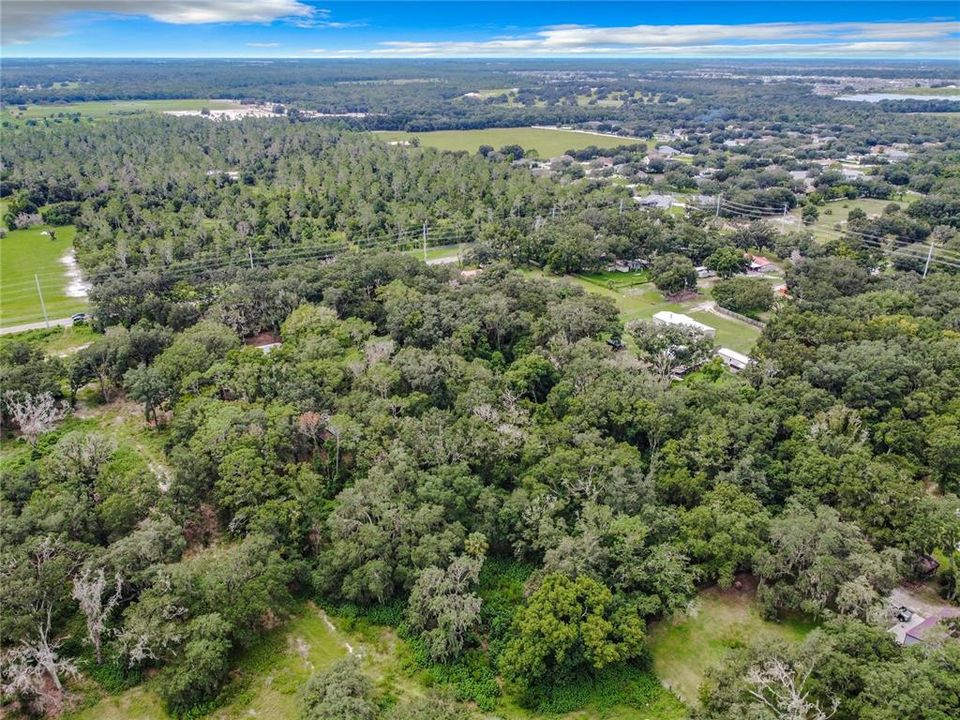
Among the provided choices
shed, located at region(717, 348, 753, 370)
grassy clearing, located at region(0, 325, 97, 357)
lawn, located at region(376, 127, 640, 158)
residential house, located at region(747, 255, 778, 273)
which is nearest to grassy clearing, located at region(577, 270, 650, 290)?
residential house, located at region(747, 255, 778, 273)

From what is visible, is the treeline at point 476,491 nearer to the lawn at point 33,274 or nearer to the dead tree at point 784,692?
the dead tree at point 784,692

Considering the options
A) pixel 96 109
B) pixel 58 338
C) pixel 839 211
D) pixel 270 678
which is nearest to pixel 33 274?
pixel 58 338

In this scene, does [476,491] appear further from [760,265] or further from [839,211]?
[839,211]

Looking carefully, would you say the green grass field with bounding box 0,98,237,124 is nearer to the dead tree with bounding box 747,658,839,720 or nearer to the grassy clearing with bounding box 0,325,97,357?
the grassy clearing with bounding box 0,325,97,357

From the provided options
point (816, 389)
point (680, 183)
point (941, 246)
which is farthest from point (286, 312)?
point (680, 183)

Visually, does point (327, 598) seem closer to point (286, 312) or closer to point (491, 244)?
point (286, 312)

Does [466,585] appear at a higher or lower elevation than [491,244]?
lower

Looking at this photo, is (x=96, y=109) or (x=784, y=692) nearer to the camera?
(x=784, y=692)

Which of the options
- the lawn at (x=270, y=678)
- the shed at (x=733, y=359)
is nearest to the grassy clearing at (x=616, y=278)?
the shed at (x=733, y=359)
